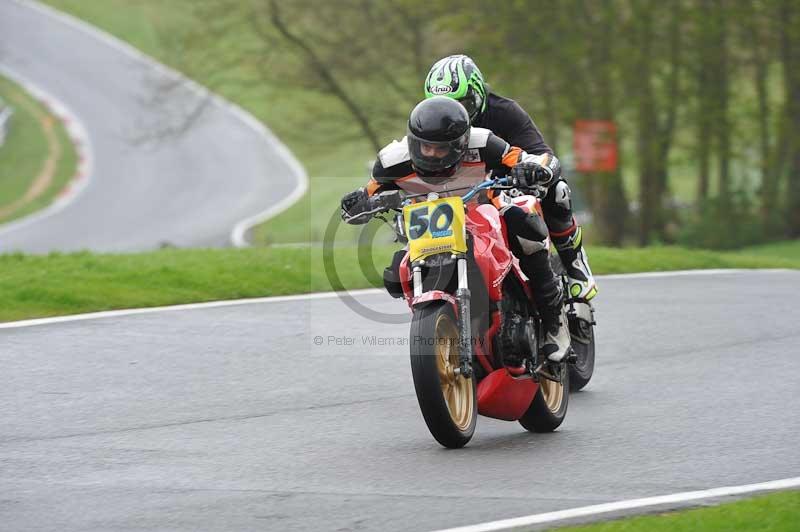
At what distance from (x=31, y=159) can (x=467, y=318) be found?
127ft

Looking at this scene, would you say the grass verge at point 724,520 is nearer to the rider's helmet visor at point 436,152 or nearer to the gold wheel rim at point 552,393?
the gold wheel rim at point 552,393

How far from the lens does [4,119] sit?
44.7 m

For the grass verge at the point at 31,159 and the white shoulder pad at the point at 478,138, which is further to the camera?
the grass verge at the point at 31,159

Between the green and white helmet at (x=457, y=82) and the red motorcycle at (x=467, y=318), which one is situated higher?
the green and white helmet at (x=457, y=82)

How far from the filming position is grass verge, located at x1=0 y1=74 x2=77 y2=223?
40.0 metres

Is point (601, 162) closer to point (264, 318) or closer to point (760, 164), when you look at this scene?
point (760, 164)

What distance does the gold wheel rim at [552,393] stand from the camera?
726 centimetres

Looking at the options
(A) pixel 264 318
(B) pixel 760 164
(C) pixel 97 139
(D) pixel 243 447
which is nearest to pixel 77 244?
(C) pixel 97 139

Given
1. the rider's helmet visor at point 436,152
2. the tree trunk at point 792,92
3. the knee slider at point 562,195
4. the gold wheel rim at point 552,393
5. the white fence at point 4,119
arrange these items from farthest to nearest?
the white fence at point 4,119
the tree trunk at point 792,92
the knee slider at point 562,195
the gold wheel rim at point 552,393
the rider's helmet visor at point 436,152

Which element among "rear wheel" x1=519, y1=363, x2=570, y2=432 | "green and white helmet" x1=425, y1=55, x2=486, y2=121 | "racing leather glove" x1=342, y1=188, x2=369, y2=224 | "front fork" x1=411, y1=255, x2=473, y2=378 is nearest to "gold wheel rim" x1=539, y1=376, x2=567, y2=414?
"rear wheel" x1=519, y1=363, x2=570, y2=432

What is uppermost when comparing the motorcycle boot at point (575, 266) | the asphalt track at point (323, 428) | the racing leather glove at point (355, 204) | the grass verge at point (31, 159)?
the grass verge at point (31, 159)

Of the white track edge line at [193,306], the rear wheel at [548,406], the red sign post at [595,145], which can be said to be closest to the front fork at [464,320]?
the rear wheel at [548,406]

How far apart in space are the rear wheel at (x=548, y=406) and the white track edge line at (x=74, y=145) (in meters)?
30.3

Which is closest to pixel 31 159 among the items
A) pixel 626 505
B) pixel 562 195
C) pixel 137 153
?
pixel 137 153
